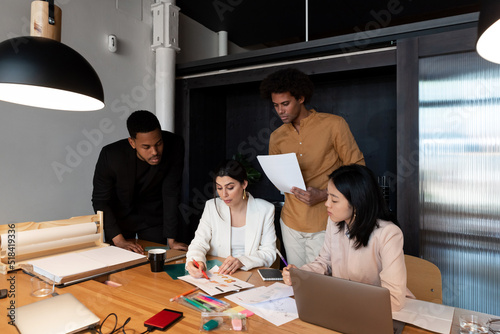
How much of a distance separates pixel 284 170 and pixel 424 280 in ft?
2.73

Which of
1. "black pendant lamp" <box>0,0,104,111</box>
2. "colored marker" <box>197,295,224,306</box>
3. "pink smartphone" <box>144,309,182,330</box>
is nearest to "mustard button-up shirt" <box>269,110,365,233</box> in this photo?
"colored marker" <box>197,295,224,306</box>

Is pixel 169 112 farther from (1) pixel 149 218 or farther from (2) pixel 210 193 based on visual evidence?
(1) pixel 149 218

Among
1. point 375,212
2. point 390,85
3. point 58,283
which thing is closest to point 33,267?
point 58,283

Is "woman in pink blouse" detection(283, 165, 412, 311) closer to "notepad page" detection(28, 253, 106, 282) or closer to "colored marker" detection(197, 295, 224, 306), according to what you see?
"colored marker" detection(197, 295, 224, 306)

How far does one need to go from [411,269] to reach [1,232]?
5.96 ft

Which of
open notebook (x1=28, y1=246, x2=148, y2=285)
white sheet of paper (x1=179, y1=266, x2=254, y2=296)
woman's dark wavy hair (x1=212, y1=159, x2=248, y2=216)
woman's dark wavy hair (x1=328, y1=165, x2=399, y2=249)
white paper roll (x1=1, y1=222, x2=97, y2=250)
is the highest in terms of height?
woman's dark wavy hair (x1=212, y1=159, x2=248, y2=216)

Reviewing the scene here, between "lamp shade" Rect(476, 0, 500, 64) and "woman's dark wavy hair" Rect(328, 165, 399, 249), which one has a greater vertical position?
"lamp shade" Rect(476, 0, 500, 64)

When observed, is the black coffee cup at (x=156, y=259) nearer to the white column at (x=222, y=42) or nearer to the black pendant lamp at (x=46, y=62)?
the black pendant lamp at (x=46, y=62)

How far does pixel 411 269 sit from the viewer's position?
4.83ft

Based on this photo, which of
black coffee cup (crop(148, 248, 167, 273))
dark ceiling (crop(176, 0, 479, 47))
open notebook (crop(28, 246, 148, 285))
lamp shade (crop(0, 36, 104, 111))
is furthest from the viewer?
dark ceiling (crop(176, 0, 479, 47))

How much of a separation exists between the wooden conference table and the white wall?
117 cm

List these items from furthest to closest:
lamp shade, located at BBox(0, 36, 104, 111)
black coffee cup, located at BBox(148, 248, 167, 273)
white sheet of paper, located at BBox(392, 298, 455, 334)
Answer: black coffee cup, located at BBox(148, 248, 167, 273) < lamp shade, located at BBox(0, 36, 104, 111) < white sheet of paper, located at BBox(392, 298, 455, 334)

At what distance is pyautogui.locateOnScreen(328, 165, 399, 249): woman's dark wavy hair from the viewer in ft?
4.36

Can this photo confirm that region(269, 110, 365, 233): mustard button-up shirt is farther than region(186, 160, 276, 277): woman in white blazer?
Yes
